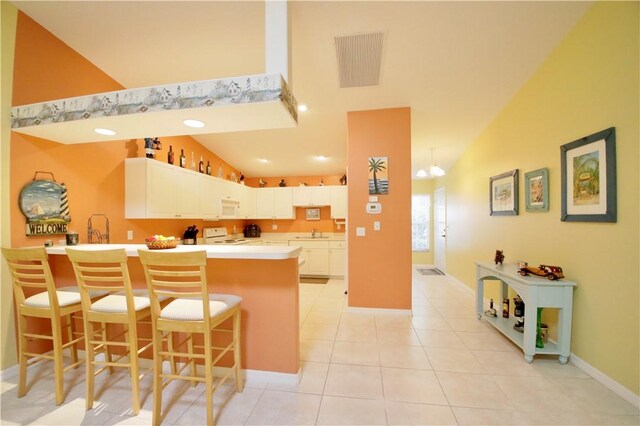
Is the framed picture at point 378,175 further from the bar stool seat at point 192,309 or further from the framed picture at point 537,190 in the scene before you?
the bar stool seat at point 192,309

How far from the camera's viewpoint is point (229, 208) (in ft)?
16.1

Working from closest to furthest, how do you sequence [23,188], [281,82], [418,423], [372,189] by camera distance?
1. [418,423]
2. [281,82]
3. [23,188]
4. [372,189]

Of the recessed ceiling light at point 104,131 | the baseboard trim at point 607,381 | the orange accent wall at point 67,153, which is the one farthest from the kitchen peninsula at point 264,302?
the baseboard trim at point 607,381

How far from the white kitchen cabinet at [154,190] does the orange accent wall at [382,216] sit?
248 cm

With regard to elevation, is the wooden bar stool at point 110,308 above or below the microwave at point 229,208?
below

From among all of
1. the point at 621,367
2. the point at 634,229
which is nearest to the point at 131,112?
the point at 634,229

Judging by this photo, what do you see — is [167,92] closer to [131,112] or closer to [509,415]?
[131,112]

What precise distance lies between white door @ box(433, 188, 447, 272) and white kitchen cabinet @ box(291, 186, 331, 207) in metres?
2.77

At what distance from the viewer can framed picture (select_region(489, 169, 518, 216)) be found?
299 cm

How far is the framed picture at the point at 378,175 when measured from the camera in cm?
341

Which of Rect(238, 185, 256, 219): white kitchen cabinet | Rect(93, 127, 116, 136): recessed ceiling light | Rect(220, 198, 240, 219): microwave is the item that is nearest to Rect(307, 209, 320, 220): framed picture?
Rect(238, 185, 256, 219): white kitchen cabinet

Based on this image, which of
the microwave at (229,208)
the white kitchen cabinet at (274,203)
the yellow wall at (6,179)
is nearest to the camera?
the yellow wall at (6,179)

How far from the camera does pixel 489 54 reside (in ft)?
8.16

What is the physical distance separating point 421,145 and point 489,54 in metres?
2.10
